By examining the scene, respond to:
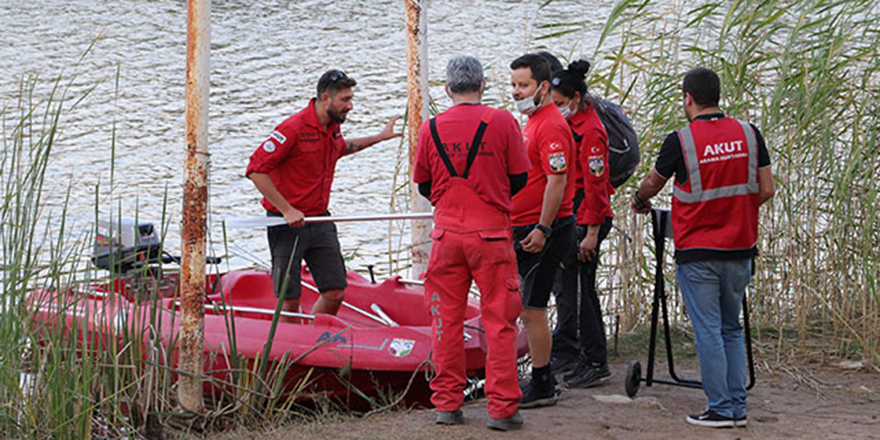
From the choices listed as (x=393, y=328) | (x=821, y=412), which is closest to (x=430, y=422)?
(x=393, y=328)

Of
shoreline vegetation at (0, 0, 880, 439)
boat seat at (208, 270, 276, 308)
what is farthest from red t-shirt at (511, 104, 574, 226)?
boat seat at (208, 270, 276, 308)

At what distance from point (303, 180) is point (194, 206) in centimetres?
120

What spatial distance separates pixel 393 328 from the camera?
507cm

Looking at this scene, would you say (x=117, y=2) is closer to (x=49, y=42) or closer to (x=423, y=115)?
(x=49, y=42)

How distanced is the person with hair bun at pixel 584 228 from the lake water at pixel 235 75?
3.68 meters

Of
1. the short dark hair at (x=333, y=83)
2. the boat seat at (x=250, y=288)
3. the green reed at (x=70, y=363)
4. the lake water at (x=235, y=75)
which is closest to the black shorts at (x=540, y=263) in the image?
the green reed at (x=70, y=363)

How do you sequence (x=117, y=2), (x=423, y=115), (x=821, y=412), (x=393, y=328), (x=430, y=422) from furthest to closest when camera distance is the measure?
(x=117, y=2) → (x=423, y=115) → (x=393, y=328) → (x=821, y=412) → (x=430, y=422)

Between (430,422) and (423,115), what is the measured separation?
2.37m

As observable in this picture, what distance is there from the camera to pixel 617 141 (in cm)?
520

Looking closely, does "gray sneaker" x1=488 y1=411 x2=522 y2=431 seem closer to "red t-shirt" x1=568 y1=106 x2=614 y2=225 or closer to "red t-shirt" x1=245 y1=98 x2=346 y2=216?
"red t-shirt" x1=568 y1=106 x2=614 y2=225

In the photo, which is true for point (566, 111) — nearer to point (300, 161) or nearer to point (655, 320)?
point (655, 320)

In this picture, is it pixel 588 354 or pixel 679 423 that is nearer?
pixel 679 423

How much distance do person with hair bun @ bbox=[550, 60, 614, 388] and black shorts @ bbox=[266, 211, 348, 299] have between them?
46.4 inches

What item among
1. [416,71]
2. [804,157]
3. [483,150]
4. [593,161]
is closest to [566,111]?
[593,161]
